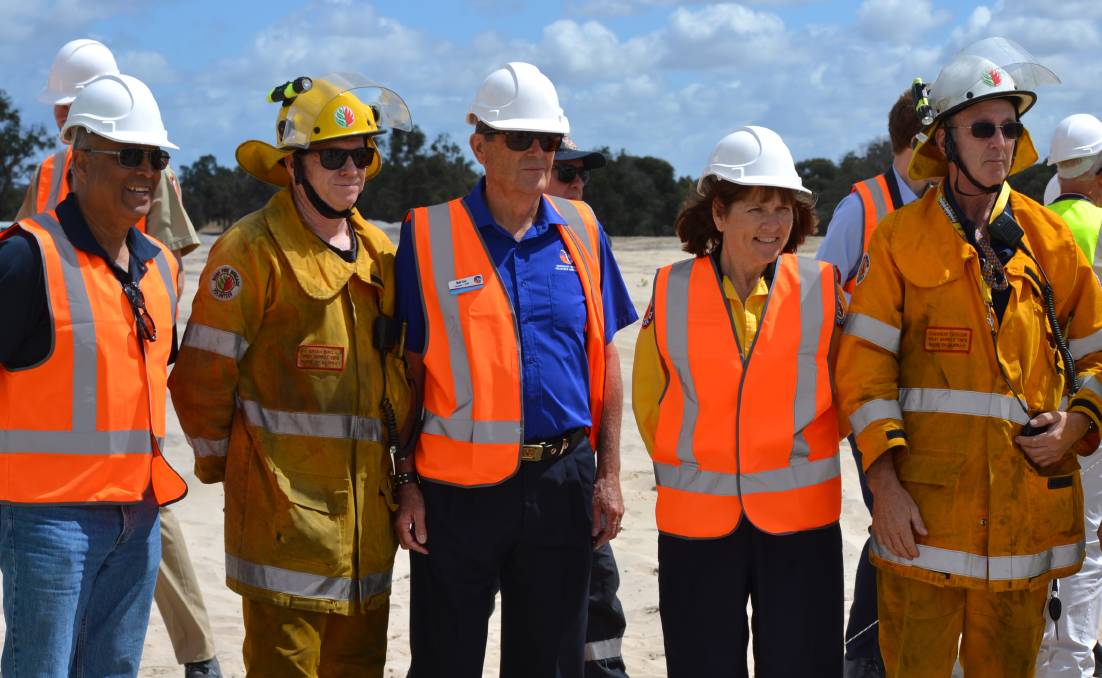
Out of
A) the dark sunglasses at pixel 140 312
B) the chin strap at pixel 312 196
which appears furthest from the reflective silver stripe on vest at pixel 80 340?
the chin strap at pixel 312 196

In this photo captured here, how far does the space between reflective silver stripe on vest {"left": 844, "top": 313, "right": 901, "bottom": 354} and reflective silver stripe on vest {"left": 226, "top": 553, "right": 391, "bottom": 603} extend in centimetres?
196

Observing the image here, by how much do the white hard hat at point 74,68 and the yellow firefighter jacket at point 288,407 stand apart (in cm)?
231

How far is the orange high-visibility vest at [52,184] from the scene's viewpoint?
6.05m

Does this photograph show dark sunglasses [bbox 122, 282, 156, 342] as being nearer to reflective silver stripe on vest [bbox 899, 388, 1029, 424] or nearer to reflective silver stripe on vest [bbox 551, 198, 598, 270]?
reflective silver stripe on vest [bbox 551, 198, 598, 270]

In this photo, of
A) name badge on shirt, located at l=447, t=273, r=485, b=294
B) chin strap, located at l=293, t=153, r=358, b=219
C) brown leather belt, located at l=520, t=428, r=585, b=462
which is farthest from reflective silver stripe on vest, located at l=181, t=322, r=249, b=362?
brown leather belt, located at l=520, t=428, r=585, b=462

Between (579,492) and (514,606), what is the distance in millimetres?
483

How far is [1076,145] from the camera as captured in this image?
6.59 m

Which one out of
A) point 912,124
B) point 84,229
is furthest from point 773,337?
point 84,229

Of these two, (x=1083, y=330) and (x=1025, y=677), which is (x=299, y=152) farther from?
(x=1025, y=677)

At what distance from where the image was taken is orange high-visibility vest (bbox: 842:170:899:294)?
19.3 ft

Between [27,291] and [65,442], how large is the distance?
19.9 inches

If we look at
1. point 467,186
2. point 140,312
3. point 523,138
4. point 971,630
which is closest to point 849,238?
point 523,138

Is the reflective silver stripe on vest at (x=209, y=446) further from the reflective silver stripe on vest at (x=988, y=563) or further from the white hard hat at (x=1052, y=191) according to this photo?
the white hard hat at (x=1052, y=191)

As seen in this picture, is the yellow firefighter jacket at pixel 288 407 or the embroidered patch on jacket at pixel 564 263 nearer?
the yellow firefighter jacket at pixel 288 407
